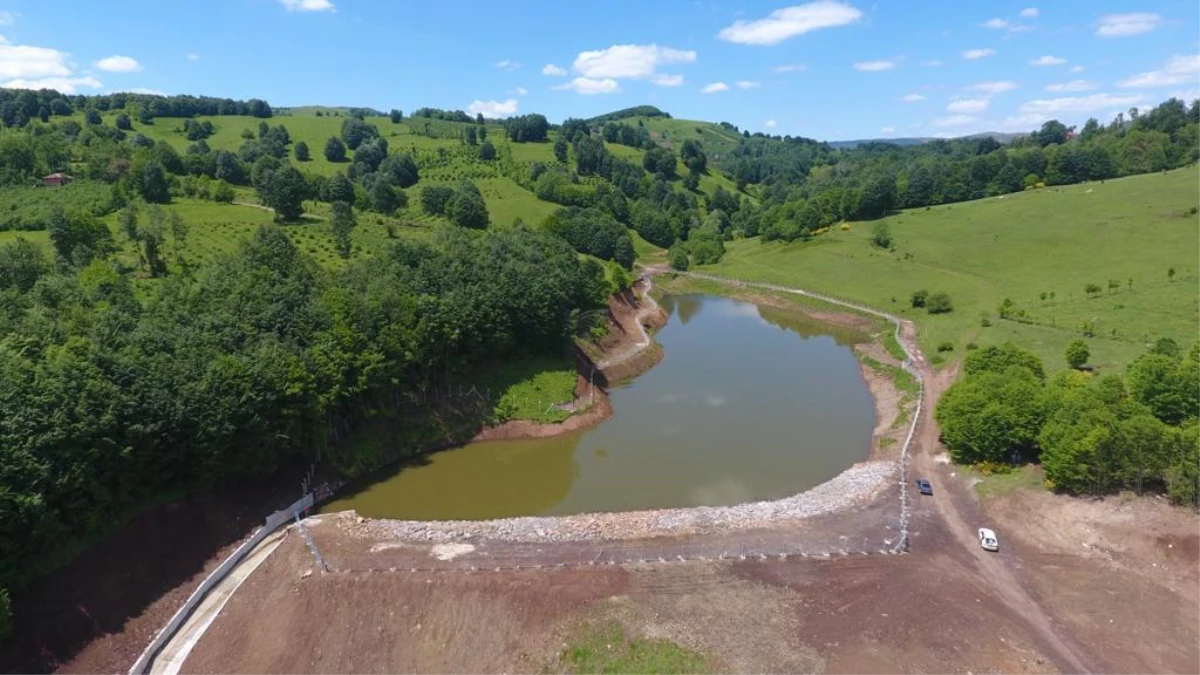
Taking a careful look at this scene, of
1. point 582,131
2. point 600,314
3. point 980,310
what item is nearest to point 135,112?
point 582,131

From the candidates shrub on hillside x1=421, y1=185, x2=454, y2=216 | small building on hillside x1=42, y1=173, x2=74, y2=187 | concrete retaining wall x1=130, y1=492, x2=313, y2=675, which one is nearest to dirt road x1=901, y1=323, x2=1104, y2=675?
concrete retaining wall x1=130, y1=492, x2=313, y2=675

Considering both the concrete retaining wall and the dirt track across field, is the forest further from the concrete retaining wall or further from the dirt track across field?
the dirt track across field

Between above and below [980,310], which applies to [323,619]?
below

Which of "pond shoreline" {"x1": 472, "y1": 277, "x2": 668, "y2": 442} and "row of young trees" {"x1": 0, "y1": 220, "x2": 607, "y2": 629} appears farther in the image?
"pond shoreline" {"x1": 472, "y1": 277, "x2": 668, "y2": 442}

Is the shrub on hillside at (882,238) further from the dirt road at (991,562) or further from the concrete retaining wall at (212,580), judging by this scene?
the concrete retaining wall at (212,580)

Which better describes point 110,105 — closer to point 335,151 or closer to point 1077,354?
point 335,151

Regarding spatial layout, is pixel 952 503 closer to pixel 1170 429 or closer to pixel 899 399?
pixel 1170 429
